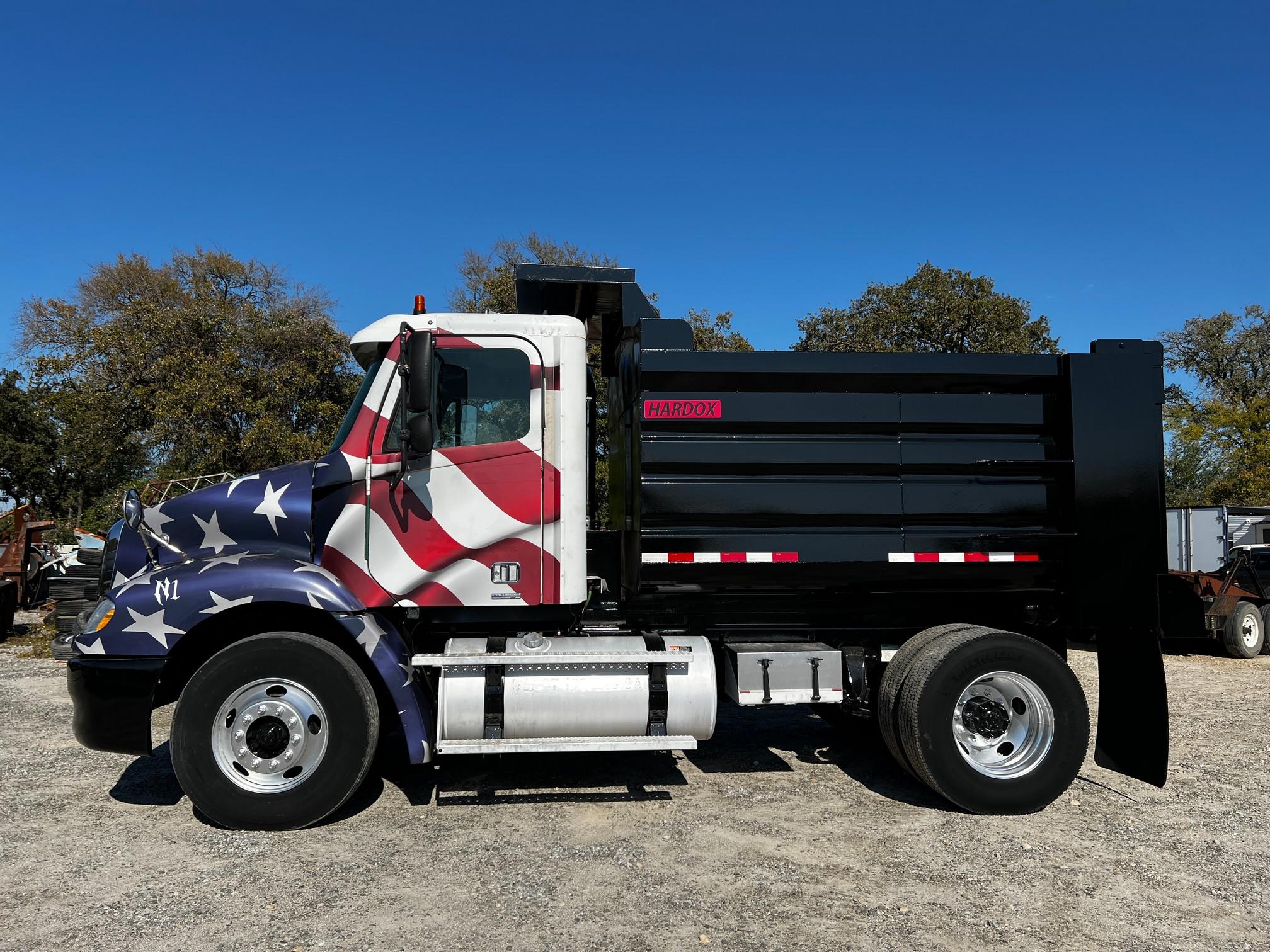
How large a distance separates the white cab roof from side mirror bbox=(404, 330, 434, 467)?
0.40 m

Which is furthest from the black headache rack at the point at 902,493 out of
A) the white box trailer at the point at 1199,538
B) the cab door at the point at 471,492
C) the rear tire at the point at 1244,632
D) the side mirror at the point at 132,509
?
the white box trailer at the point at 1199,538

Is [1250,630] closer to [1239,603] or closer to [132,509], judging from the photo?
[1239,603]

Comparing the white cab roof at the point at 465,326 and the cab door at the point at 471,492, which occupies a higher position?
the white cab roof at the point at 465,326

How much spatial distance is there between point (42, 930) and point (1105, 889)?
16.0 ft

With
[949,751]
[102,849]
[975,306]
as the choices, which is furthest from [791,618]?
[975,306]

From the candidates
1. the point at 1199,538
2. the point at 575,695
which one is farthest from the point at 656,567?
the point at 1199,538

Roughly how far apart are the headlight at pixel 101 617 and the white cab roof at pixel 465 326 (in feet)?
6.71

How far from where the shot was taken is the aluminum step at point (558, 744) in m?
4.88

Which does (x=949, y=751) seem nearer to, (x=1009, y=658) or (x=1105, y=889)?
(x=1009, y=658)

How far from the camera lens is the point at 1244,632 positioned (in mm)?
13062

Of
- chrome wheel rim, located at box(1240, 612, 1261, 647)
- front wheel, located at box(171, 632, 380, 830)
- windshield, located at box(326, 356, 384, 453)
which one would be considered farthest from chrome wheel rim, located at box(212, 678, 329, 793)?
chrome wheel rim, located at box(1240, 612, 1261, 647)

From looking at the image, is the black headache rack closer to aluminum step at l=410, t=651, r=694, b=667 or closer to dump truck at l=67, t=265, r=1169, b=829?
dump truck at l=67, t=265, r=1169, b=829

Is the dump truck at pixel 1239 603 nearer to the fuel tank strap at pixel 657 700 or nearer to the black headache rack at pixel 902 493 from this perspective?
the black headache rack at pixel 902 493

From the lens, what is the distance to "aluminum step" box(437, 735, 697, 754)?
192 inches
